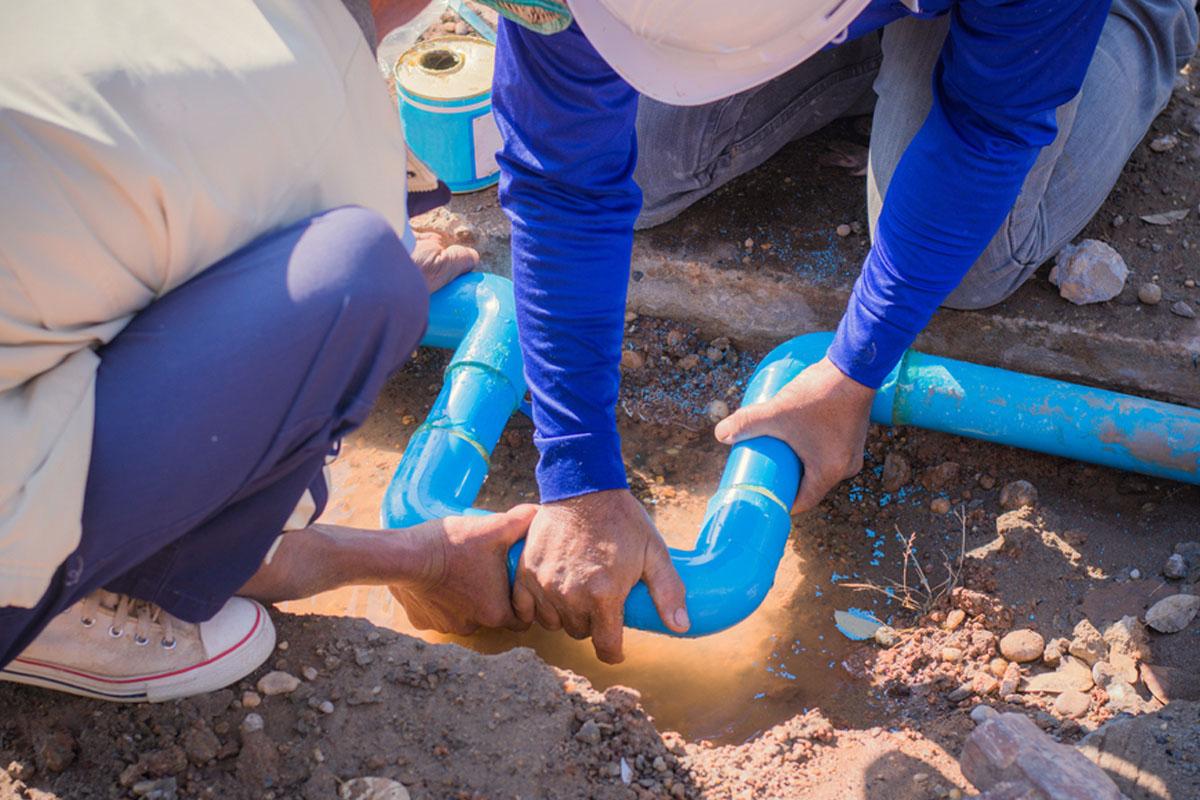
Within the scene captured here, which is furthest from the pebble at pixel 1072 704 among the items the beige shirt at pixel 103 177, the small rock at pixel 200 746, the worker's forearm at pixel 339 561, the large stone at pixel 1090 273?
the beige shirt at pixel 103 177

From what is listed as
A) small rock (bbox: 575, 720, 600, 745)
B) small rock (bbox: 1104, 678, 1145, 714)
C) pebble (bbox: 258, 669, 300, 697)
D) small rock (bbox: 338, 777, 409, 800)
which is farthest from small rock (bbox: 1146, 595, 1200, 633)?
pebble (bbox: 258, 669, 300, 697)

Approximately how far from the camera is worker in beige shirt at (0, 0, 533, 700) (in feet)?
3.93

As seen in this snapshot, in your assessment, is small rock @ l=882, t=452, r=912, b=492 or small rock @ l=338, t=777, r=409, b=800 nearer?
small rock @ l=338, t=777, r=409, b=800

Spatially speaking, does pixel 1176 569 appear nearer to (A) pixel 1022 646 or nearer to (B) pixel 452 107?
(A) pixel 1022 646

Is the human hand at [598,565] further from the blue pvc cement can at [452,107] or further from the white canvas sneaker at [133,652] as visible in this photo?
the blue pvc cement can at [452,107]

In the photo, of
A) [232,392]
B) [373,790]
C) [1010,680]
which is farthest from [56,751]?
[1010,680]

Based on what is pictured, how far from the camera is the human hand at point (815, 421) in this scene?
2.00 meters

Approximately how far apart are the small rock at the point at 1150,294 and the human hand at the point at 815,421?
76 centimetres

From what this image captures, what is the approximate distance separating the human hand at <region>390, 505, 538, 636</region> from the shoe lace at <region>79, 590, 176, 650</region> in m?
0.41

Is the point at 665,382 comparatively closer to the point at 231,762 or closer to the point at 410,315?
the point at 410,315

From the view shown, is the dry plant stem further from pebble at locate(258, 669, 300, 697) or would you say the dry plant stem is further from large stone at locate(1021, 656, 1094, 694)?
pebble at locate(258, 669, 300, 697)

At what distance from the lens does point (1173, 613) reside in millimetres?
1907

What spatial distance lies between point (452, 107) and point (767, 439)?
3.79 ft

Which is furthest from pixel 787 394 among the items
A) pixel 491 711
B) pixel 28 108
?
pixel 28 108
